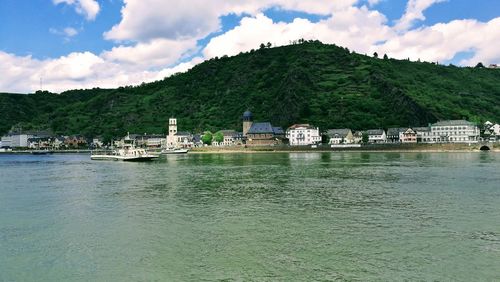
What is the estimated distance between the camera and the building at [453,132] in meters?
129

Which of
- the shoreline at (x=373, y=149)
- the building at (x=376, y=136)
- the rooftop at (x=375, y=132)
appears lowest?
the shoreline at (x=373, y=149)

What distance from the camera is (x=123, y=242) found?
19203 mm

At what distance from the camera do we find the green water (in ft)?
49.2

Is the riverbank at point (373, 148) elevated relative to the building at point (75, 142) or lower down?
lower down

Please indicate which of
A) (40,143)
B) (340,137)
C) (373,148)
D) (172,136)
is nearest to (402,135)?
(340,137)

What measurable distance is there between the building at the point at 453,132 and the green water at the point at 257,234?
4053 inches

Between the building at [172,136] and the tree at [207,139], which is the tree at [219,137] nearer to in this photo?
the tree at [207,139]

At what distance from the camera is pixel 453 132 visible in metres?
131

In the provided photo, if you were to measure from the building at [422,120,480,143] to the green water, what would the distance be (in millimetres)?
102950

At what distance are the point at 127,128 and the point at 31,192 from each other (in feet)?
544

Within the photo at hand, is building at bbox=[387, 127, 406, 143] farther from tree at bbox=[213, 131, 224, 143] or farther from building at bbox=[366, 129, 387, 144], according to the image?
tree at bbox=[213, 131, 224, 143]

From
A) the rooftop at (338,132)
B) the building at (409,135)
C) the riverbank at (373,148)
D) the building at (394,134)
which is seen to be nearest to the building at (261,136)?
the riverbank at (373,148)

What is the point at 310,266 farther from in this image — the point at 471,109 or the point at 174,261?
the point at 471,109

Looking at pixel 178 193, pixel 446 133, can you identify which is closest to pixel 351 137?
pixel 446 133
